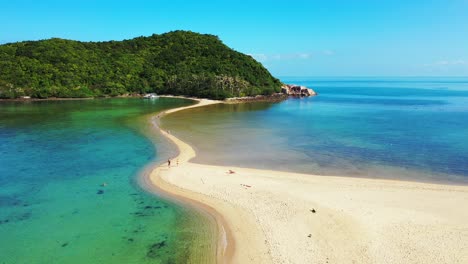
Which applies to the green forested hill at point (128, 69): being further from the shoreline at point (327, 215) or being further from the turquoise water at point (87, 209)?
the shoreline at point (327, 215)

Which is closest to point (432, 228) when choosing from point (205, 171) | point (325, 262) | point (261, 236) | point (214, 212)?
point (325, 262)

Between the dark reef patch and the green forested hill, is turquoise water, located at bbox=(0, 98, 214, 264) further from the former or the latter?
the green forested hill

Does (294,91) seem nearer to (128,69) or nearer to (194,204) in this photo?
(128,69)

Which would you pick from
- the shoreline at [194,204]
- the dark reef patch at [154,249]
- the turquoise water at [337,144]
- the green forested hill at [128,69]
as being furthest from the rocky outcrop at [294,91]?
the dark reef patch at [154,249]

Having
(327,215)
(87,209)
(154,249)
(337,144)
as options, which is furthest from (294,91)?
(154,249)

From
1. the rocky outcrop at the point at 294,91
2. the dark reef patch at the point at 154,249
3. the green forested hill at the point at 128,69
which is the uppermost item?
the green forested hill at the point at 128,69

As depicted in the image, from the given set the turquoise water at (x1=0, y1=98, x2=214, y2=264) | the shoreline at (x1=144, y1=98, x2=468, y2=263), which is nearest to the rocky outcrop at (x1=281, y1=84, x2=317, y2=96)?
the turquoise water at (x1=0, y1=98, x2=214, y2=264)

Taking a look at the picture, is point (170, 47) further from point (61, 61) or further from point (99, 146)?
point (99, 146)
